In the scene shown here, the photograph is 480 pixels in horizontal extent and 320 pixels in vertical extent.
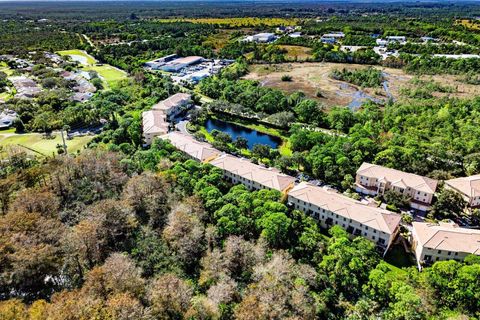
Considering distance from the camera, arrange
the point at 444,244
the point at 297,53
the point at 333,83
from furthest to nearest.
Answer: the point at 297,53 < the point at 333,83 < the point at 444,244

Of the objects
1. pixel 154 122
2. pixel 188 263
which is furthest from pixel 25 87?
pixel 188 263

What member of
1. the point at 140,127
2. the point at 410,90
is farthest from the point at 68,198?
the point at 410,90

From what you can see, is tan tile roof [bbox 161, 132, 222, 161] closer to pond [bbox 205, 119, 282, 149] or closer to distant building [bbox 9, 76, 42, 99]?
pond [bbox 205, 119, 282, 149]

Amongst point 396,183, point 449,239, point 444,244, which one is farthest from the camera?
point 396,183

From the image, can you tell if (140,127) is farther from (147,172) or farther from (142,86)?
(142,86)

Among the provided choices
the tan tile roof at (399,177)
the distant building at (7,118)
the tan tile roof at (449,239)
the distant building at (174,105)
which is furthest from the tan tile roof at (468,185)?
the distant building at (7,118)

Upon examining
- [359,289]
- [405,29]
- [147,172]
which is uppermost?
[405,29]

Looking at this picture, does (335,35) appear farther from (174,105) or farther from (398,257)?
(398,257)
